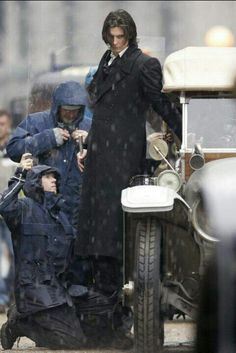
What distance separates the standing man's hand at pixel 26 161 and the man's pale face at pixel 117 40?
951 mm

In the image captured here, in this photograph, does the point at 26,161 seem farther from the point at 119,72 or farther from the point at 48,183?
the point at 119,72

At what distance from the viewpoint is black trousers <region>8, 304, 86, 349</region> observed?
11007 millimetres

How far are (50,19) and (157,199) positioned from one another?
47.9 ft

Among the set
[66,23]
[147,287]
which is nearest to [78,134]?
[147,287]

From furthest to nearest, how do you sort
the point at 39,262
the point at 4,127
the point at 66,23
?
the point at 66,23 → the point at 4,127 → the point at 39,262

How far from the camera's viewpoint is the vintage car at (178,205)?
10.0 m

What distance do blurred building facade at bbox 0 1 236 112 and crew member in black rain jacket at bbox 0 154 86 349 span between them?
394 inches

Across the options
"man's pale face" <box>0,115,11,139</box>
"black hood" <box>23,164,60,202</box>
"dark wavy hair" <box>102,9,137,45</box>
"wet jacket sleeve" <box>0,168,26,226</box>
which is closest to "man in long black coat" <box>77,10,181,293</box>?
"dark wavy hair" <box>102,9,137,45</box>

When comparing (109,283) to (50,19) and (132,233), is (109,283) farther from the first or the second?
(50,19)

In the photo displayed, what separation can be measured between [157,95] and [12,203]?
1296mm

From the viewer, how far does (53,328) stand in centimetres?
1102

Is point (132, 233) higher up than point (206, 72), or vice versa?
point (206, 72)

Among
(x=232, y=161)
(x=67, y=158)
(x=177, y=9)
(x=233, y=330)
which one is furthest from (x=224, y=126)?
(x=177, y=9)

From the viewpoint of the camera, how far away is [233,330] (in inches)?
185
